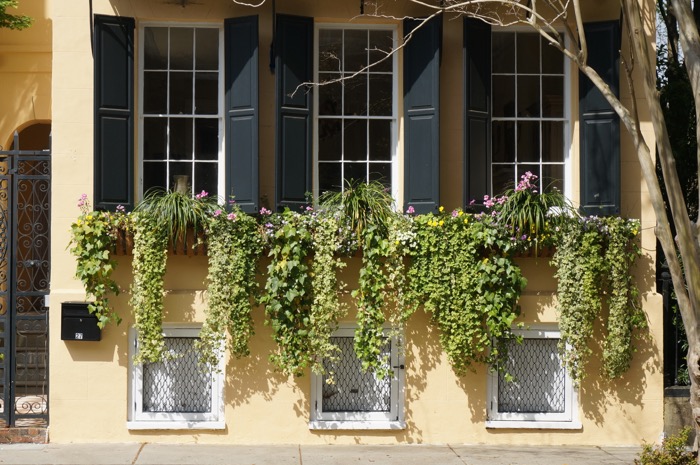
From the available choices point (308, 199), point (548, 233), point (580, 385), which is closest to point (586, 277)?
point (548, 233)

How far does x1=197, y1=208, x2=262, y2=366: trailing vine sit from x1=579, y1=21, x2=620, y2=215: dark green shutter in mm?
3603

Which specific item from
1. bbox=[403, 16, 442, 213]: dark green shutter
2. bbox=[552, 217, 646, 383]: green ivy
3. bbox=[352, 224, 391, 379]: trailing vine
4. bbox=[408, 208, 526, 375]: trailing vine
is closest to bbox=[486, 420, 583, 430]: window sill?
bbox=[552, 217, 646, 383]: green ivy

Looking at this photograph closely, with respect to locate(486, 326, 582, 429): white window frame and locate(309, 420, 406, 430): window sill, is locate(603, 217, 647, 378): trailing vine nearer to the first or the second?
locate(486, 326, 582, 429): white window frame

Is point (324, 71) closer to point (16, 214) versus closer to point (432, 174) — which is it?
point (432, 174)

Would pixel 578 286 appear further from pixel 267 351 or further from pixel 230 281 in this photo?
pixel 230 281

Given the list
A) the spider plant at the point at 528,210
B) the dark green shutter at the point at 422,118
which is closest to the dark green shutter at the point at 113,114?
the dark green shutter at the point at 422,118

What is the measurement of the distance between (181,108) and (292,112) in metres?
1.25

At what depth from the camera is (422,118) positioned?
10156 mm

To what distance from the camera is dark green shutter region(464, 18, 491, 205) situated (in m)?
10.1

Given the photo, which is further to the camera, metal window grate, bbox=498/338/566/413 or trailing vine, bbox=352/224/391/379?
metal window grate, bbox=498/338/566/413

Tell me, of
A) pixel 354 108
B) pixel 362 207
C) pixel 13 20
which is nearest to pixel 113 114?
pixel 354 108

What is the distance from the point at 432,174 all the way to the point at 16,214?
4.35 metres

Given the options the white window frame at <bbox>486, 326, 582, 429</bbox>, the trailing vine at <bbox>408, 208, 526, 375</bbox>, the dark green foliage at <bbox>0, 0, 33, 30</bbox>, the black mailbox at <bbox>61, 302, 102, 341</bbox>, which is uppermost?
the dark green foliage at <bbox>0, 0, 33, 30</bbox>

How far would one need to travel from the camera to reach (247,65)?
394 inches
